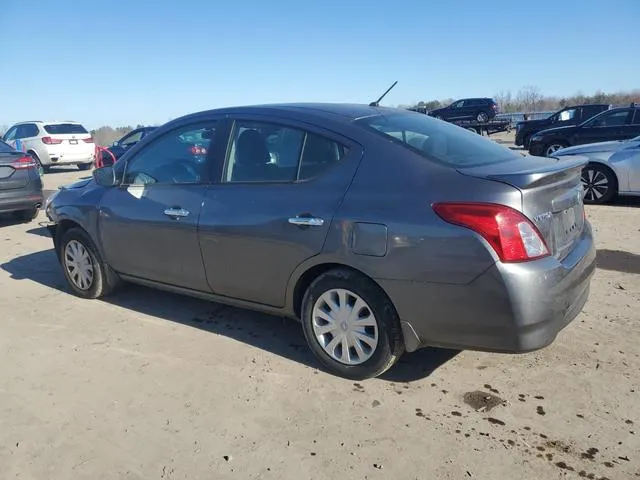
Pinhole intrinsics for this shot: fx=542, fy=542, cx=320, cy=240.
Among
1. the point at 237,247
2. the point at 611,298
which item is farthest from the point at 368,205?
the point at 611,298

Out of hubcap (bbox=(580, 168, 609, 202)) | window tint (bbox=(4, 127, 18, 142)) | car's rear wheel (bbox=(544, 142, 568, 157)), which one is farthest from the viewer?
window tint (bbox=(4, 127, 18, 142))

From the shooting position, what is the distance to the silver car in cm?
846

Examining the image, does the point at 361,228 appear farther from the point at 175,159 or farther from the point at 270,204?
the point at 175,159

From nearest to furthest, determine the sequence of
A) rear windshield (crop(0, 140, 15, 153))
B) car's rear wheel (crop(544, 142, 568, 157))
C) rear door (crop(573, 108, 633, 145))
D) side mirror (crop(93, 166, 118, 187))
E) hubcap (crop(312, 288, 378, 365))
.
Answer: hubcap (crop(312, 288, 378, 365)) → side mirror (crop(93, 166, 118, 187)) → rear windshield (crop(0, 140, 15, 153)) → rear door (crop(573, 108, 633, 145)) → car's rear wheel (crop(544, 142, 568, 157))

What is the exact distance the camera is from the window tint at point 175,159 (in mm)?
4047

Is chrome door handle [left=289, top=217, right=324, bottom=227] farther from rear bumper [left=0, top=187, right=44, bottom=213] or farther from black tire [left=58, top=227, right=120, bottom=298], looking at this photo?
rear bumper [left=0, top=187, right=44, bottom=213]

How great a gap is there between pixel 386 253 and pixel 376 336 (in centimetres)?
54

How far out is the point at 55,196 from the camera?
5270 millimetres

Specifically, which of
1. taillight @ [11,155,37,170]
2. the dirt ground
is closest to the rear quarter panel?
the dirt ground

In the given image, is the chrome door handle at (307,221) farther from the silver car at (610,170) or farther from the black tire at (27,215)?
the black tire at (27,215)

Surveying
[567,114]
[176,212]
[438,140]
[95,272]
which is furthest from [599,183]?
[567,114]

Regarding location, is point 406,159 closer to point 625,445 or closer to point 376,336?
point 376,336

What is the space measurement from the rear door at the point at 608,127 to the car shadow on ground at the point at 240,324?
1045cm

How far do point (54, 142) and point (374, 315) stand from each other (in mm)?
18048
